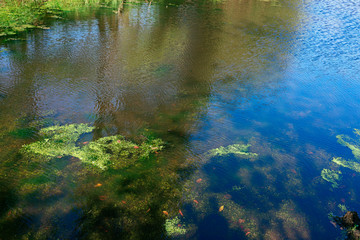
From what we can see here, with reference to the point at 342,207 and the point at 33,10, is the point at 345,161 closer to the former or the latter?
the point at 342,207

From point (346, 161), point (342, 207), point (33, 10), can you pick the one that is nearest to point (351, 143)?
point (346, 161)

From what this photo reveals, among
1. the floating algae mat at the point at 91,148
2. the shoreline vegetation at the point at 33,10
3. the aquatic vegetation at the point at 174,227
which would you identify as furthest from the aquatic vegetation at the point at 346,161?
the shoreline vegetation at the point at 33,10

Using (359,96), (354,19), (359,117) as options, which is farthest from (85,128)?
(354,19)

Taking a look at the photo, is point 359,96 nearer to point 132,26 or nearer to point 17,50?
point 132,26

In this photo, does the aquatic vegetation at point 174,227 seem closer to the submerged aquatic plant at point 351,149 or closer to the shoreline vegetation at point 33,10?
the submerged aquatic plant at point 351,149

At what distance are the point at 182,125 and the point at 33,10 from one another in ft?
28.9

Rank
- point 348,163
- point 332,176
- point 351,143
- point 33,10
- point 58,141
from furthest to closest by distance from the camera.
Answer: point 33,10, point 351,143, point 348,163, point 58,141, point 332,176

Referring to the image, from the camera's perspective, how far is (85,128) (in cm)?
398

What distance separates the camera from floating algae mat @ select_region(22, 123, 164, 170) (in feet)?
11.2

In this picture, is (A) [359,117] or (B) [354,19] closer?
(A) [359,117]

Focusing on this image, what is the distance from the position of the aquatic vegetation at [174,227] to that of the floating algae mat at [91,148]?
3.19ft

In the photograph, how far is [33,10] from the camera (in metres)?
9.84

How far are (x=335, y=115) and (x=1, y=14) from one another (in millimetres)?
9974

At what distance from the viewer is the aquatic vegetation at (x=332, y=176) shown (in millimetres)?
3475
